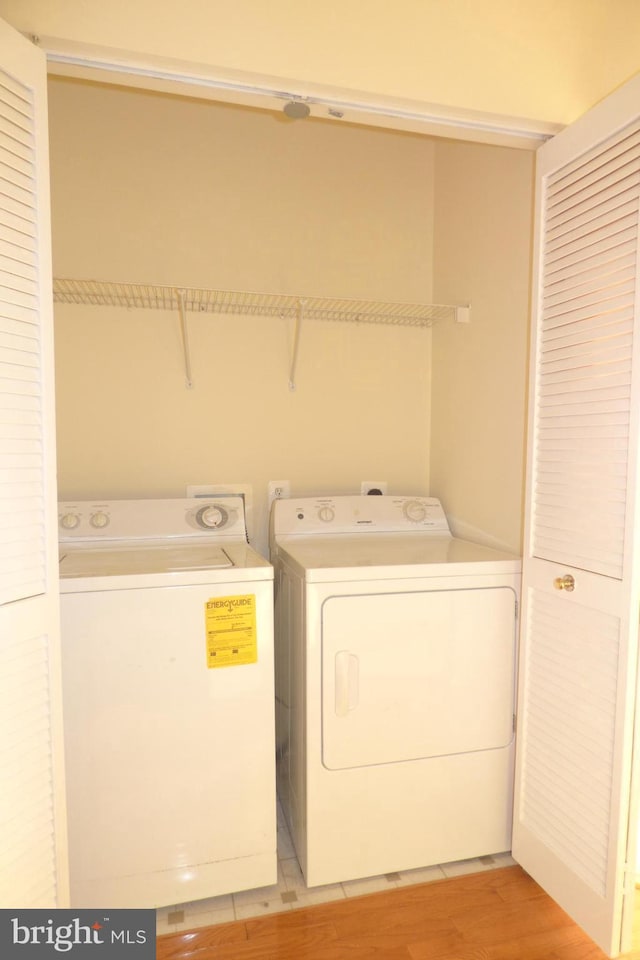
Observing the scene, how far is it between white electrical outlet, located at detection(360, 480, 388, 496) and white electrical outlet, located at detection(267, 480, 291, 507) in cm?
35

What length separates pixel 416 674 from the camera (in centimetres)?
167

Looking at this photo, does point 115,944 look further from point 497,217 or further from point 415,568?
point 497,217

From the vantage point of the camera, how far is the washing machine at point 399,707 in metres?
1.61

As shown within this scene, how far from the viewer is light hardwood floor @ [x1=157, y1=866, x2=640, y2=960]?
1459 millimetres

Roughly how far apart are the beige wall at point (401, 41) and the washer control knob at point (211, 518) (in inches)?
54.2

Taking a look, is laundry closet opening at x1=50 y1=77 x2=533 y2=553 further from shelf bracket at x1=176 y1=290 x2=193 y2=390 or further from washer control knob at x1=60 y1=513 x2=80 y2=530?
washer control knob at x1=60 y1=513 x2=80 y2=530

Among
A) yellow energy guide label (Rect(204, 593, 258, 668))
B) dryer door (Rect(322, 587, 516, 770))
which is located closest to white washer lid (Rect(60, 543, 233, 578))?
yellow energy guide label (Rect(204, 593, 258, 668))

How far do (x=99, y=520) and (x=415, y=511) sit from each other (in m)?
1.24

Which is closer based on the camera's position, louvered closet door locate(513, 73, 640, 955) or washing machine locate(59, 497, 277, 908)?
louvered closet door locate(513, 73, 640, 955)

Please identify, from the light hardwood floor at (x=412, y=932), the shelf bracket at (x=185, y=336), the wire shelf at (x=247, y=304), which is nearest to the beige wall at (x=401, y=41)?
the wire shelf at (x=247, y=304)

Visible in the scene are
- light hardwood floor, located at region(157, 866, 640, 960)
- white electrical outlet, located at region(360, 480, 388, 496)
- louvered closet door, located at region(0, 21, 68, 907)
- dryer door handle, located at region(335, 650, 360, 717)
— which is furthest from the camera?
white electrical outlet, located at region(360, 480, 388, 496)

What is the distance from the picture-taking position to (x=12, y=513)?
1153 mm

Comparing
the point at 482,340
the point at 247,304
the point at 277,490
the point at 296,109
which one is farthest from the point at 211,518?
the point at 296,109

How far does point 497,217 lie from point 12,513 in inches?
72.2
